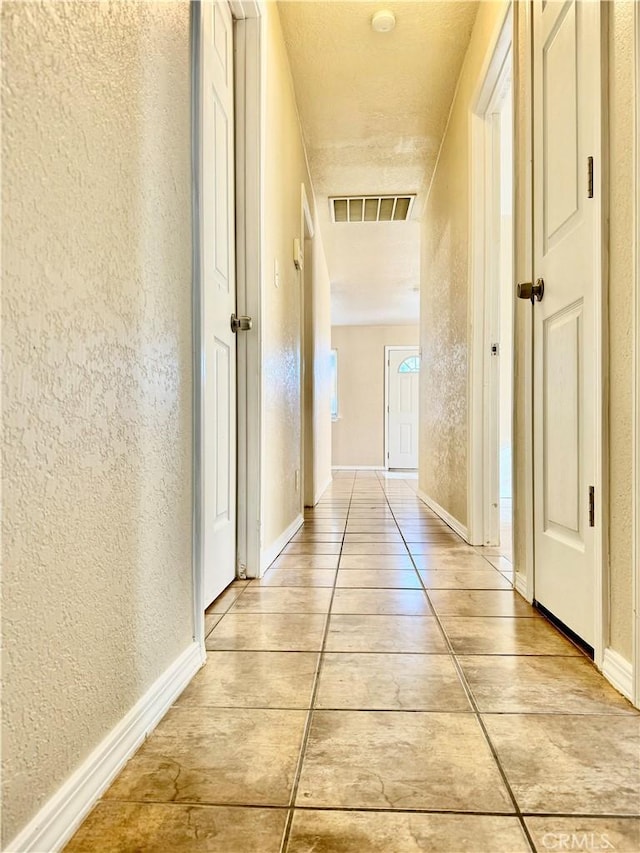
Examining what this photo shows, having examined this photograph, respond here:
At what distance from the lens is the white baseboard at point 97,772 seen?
0.61 metres

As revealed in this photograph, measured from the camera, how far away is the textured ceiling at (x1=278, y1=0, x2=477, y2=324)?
2.34 metres

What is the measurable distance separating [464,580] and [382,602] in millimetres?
420

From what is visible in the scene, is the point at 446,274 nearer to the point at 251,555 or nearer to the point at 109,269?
the point at 251,555

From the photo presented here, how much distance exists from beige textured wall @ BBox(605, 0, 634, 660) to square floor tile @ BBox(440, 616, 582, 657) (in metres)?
0.20


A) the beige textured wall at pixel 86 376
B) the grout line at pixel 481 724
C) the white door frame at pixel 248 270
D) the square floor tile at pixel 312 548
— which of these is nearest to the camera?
the beige textured wall at pixel 86 376

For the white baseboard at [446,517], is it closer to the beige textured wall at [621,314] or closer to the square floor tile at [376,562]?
the square floor tile at [376,562]

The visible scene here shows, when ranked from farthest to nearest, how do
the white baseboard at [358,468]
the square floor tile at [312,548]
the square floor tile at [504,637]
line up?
the white baseboard at [358,468] < the square floor tile at [312,548] < the square floor tile at [504,637]

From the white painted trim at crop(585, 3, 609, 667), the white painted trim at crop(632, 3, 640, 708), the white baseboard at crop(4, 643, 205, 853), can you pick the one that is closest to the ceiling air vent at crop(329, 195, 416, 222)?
the white painted trim at crop(585, 3, 609, 667)

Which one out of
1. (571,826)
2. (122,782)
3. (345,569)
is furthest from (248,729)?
(345,569)

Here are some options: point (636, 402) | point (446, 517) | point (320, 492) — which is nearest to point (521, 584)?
point (636, 402)

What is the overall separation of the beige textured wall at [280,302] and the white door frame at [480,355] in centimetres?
92

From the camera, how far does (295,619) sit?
148cm

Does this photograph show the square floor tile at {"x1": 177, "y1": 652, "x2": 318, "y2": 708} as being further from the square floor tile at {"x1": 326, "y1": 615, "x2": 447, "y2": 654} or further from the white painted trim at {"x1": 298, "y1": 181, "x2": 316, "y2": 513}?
the white painted trim at {"x1": 298, "y1": 181, "x2": 316, "y2": 513}

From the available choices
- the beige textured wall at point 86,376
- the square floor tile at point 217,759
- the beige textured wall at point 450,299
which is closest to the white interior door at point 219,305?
the beige textured wall at point 86,376
